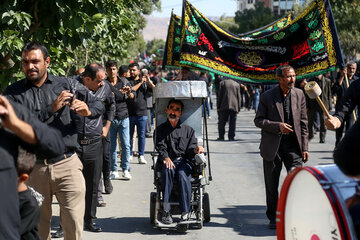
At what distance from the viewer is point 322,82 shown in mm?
15875

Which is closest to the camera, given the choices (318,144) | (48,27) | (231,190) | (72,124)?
(72,124)

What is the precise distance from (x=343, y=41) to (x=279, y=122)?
142 ft

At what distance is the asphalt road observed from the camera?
7.19 m

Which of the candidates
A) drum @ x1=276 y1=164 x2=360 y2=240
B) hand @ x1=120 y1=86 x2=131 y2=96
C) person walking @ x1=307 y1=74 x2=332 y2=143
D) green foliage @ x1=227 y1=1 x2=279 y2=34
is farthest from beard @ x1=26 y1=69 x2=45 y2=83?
green foliage @ x1=227 y1=1 x2=279 y2=34

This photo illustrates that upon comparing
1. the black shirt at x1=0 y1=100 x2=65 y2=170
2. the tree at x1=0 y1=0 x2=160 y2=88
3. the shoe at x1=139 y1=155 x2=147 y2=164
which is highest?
the tree at x1=0 y1=0 x2=160 y2=88

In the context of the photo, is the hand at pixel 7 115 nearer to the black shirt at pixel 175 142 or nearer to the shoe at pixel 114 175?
the black shirt at pixel 175 142

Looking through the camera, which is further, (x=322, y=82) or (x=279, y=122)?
(x=322, y=82)

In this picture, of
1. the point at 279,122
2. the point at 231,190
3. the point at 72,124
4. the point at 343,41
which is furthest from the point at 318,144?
the point at 343,41

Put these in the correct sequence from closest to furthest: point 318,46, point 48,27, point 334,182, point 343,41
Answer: point 334,182 → point 48,27 → point 318,46 → point 343,41

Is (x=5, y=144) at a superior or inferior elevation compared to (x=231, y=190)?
superior

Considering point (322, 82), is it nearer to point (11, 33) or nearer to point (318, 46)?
point (318, 46)

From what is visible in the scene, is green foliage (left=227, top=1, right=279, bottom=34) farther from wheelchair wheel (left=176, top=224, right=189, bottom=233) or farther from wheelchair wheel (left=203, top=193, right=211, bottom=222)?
wheelchair wheel (left=176, top=224, right=189, bottom=233)

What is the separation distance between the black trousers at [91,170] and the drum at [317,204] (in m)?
3.04

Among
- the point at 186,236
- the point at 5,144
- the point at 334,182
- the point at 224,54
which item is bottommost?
the point at 186,236
